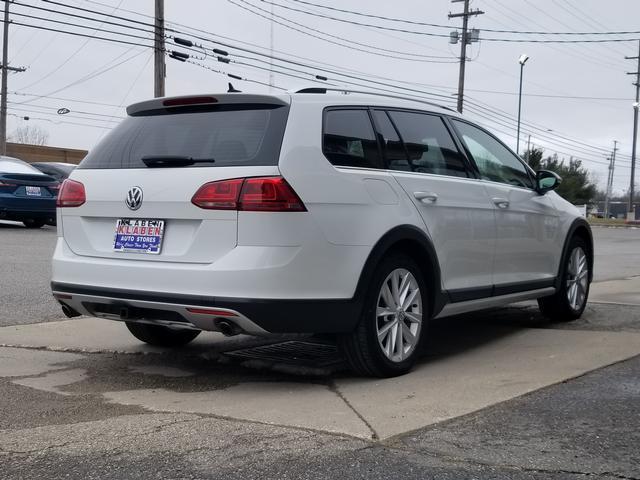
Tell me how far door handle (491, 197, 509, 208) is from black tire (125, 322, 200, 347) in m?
2.47

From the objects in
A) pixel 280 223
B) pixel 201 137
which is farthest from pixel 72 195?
pixel 280 223

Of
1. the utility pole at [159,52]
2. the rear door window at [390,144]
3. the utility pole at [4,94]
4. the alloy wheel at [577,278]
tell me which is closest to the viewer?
the rear door window at [390,144]

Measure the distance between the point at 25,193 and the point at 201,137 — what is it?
12.4 metres

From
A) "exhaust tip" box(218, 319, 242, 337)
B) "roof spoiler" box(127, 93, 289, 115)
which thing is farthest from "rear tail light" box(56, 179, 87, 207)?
"exhaust tip" box(218, 319, 242, 337)

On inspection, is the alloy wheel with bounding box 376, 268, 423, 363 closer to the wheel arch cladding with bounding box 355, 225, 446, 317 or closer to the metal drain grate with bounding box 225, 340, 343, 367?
the wheel arch cladding with bounding box 355, 225, 446, 317

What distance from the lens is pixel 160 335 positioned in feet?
19.1

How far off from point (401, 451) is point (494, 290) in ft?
8.71

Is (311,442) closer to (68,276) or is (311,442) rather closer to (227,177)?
(227,177)

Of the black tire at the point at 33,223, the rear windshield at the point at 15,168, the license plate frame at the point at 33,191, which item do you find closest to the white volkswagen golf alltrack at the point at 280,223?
the license plate frame at the point at 33,191

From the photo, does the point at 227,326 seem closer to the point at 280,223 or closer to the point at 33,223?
the point at 280,223

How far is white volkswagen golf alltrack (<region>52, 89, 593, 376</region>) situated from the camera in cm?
425

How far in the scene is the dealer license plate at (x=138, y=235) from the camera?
14.7 feet

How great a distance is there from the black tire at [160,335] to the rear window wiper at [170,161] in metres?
1.54

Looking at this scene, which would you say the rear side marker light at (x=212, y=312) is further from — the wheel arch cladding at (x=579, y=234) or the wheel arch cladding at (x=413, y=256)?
the wheel arch cladding at (x=579, y=234)
